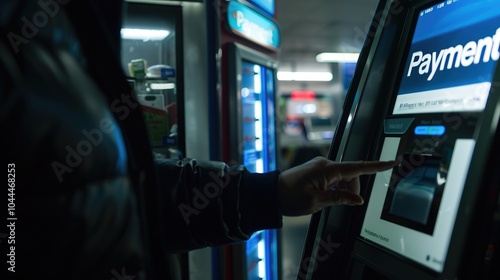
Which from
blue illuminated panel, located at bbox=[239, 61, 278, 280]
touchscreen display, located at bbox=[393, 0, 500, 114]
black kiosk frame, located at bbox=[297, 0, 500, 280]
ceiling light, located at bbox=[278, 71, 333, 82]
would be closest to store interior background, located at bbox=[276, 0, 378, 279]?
blue illuminated panel, located at bbox=[239, 61, 278, 280]

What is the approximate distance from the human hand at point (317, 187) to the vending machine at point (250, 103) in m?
1.27

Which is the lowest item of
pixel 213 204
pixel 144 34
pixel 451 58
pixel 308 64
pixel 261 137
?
pixel 261 137

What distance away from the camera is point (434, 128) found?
79cm

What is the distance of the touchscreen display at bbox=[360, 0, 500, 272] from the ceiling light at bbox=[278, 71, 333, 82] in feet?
37.3

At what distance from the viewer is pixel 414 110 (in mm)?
859

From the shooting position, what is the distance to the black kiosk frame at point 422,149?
665 mm

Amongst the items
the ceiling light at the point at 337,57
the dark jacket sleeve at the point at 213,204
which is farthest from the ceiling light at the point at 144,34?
the ceiling light at the point at 337,57

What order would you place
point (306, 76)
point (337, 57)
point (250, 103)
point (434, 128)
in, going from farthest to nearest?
point (306, 76), point (337, 57), point (250, 103), point (434, 128)

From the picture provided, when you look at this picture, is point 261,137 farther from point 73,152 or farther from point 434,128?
point 73,152

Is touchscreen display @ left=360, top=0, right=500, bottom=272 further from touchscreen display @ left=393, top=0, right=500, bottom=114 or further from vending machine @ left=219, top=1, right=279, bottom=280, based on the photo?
vending machine @ left=219, top=1, right=279, bottom=280

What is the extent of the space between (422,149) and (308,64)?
409 inches

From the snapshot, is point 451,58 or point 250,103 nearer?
point 451,58

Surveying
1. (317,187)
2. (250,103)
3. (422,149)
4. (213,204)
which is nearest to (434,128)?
(422,149)

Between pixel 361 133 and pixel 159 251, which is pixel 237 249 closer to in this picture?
pixel 361 133
